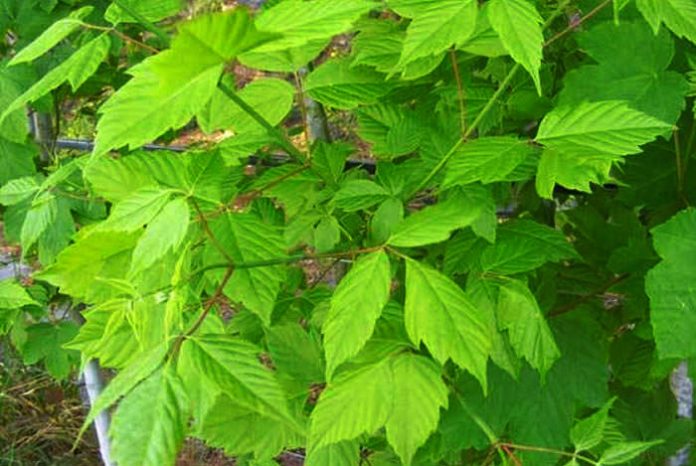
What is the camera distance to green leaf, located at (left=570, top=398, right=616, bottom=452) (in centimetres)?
91

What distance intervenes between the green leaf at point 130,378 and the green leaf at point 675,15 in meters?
0.59

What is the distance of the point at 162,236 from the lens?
77cm

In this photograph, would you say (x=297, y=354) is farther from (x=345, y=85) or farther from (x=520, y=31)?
(x=520, y=31)

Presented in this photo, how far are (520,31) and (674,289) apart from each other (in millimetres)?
394

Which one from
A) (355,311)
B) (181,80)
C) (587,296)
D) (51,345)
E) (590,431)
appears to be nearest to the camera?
(181,80)

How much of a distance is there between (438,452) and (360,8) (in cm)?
65

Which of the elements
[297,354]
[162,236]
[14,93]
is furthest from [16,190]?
[162,236]

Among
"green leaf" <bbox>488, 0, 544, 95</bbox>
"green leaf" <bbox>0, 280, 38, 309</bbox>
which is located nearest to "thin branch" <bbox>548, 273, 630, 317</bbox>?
"green leaf" <bbox>488, 0, 544, 95</bbox>

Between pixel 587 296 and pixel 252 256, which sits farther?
pixel 587 296

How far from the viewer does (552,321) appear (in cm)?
125

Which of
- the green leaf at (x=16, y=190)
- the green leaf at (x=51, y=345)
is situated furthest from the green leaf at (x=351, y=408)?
the green leaf at (x=51, y=345)

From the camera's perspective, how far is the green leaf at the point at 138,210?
0.81m

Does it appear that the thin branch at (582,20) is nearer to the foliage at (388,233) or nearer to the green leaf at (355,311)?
the foliage at (388,233)

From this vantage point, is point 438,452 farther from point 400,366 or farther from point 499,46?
point 499,46
